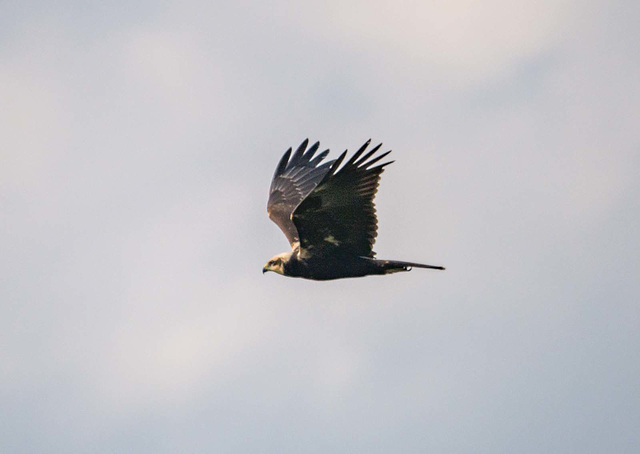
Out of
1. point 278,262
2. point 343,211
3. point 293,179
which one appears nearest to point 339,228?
point 343,211

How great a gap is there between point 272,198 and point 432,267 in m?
5.59

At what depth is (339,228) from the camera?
14.9m

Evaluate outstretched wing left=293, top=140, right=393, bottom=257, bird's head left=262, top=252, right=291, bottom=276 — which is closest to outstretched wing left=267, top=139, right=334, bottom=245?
bird's head left=262, top=252, right=291, bottom=276

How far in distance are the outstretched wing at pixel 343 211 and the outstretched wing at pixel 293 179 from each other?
3.32m

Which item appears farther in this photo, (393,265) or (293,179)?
(293,179)

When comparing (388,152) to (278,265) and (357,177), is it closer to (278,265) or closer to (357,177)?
(357,177)

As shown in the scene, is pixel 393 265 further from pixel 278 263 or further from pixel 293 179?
pixel 293 179

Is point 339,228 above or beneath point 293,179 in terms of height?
beneath

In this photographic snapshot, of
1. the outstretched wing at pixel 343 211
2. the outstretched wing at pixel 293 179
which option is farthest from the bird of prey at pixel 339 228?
the outstretched wing at pixel 293 179

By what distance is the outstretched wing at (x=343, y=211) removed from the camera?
14.1 m

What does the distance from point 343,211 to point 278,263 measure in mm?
2188

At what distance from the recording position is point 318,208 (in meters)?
14.5

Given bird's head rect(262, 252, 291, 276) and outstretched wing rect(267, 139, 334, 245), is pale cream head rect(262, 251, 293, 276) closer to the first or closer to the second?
bird's head rect(262, 252, 291, 276)

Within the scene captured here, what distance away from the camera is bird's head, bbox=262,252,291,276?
1606cm
